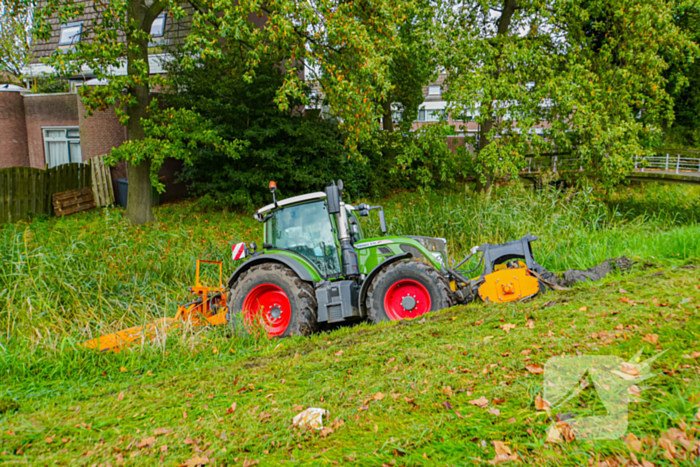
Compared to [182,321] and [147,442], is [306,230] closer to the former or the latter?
[182,321]

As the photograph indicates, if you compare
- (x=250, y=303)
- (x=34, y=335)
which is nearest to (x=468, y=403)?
(x=250, y=303)

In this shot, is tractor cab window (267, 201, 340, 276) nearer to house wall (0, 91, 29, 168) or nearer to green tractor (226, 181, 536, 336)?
green tractor (226, 181, 536, 336)

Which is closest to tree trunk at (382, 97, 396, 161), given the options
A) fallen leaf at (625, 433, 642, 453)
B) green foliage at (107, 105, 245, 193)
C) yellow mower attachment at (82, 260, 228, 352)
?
green foliage at (107, 105, 245, 193)

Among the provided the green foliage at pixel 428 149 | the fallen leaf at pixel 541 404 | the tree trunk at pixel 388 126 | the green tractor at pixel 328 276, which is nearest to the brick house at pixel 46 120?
the tree trunk at pixel 388 126

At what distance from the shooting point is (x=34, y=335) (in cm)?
526

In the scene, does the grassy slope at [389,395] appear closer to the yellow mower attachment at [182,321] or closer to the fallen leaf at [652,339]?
the fallen leaf at [652,339]

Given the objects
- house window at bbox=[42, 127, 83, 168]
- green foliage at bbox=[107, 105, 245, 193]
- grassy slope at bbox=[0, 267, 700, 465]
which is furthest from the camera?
house window at bbox=[42, 127, 83, 168]

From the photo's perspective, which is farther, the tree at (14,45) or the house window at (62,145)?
the tree at (14,45)

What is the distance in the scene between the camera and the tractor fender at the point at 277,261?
19.2ft

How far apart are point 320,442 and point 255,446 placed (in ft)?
1.37

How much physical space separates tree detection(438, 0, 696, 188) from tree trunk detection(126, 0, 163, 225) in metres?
7.09

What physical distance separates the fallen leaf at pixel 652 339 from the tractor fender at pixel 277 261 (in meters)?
3.65

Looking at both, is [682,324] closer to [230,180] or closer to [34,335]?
[34,335]

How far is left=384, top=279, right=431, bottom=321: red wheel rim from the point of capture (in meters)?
5.66
